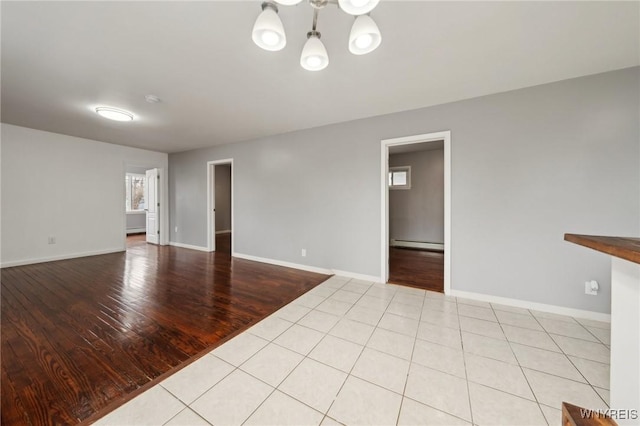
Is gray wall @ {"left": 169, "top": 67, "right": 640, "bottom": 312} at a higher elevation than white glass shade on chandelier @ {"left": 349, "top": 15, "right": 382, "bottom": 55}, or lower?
lower

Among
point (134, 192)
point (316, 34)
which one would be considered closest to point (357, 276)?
point (316, 34)

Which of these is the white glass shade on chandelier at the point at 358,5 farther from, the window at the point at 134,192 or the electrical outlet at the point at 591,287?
the window at the point at 134,192

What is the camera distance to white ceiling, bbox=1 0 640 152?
157 centimetres

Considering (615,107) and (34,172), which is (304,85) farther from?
(34,172)

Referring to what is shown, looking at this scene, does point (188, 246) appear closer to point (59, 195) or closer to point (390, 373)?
point (59, 195)

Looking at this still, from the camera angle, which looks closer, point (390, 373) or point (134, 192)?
point (390, 373)

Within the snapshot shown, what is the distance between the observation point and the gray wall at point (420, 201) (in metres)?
5.57

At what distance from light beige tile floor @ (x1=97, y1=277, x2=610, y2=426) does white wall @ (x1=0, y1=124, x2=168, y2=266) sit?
16.4 ft

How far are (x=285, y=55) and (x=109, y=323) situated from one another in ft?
9.83

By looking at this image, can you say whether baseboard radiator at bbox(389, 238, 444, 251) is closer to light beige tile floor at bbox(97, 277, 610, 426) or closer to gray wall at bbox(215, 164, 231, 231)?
light beige tile floor at bbox(97, 277, 610, 426)

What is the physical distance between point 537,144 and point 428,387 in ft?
8.83

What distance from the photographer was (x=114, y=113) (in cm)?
317

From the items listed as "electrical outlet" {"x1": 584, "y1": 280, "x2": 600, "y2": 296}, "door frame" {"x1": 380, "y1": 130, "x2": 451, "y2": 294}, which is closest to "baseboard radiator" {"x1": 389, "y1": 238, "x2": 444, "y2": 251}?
"door frame" {"x1": 380, "y1": 130, "x2": 451, "y2": 294}

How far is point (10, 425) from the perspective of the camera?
1.20 meters
